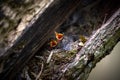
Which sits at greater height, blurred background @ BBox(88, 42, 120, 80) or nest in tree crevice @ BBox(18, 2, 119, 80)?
nest in tree crevice @ BBox(18, 2, 119, 80)

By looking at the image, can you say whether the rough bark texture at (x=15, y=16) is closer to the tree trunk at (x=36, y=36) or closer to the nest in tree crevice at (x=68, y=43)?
the tree trunk at (x=36, y=36)

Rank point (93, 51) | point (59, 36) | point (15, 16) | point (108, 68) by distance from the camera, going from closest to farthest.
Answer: point (15, 16)
point (93, 51)
point (59, 36)
point (108, 68)

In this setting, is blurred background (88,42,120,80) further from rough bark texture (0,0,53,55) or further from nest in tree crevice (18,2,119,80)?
rough bark texture (0,0,53,55)

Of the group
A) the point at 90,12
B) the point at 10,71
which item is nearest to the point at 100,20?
the point at 90,12

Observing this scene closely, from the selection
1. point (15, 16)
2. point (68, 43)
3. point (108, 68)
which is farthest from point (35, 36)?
point (108, 68)

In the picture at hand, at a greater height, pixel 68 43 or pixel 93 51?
pixel 68 43

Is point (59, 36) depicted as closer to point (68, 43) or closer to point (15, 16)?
point (68, 43)

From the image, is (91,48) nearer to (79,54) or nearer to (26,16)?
(79,54)

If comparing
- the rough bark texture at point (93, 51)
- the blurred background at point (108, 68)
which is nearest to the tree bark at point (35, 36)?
the rough bark texture at point (93, 51)

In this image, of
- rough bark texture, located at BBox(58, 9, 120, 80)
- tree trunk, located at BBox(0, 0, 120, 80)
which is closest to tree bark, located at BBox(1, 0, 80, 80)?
tree trunk, located at BBox(0, 0, 120, 80)
